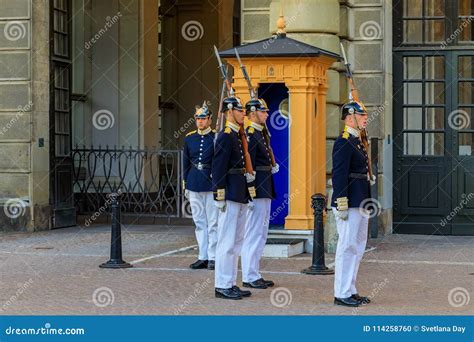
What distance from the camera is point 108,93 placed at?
24328mm

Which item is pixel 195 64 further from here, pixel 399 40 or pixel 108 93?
pixel 399 40

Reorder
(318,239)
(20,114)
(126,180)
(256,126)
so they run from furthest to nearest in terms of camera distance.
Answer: (126,180)
(20,114)
(318,239)
(256,126)

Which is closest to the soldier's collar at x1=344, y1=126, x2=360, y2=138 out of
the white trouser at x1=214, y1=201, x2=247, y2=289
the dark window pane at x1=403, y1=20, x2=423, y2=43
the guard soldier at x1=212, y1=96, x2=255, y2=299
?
the guard soldier at x1=212, y1=96, x2=255, y2=299

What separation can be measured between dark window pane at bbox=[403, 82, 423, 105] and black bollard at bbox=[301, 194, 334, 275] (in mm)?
5684

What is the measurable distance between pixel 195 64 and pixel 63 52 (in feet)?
29.7

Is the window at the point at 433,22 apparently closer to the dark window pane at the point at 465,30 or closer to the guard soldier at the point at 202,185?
the dark window pane at the point at 465,30

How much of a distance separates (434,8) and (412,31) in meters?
0.51

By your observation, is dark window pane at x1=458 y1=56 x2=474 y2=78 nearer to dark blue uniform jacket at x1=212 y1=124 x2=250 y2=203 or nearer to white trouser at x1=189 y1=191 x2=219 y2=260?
white trouser at x1=189 y1=191 x2=219 y2=260

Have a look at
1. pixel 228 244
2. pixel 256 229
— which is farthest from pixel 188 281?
pixel 228 244

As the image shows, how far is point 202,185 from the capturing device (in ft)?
47.6

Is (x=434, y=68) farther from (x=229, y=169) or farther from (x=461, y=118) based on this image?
(x=229, y=169)

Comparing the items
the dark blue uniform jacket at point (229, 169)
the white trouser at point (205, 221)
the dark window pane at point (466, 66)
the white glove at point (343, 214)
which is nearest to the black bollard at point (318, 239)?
the white trouser at point (205, 221)

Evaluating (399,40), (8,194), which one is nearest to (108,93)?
(8,194)

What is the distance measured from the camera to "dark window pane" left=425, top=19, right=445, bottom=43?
Result: 18.9m
